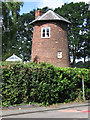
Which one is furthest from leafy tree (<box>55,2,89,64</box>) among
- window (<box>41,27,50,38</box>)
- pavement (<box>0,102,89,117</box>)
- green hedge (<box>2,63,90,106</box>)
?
pavement (<box>0,102,89,117</box>)

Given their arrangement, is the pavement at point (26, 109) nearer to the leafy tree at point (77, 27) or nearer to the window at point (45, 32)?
the window at point (45, 32)

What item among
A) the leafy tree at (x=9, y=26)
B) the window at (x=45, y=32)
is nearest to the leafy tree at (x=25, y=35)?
the leafy tree at (x=9, y=26)

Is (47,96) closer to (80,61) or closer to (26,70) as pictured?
(26,70)

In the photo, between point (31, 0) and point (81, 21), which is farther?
point (81, 21)

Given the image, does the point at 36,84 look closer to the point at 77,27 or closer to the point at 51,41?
the point at 51,41

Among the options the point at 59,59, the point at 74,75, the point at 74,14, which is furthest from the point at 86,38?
the point at 74,75

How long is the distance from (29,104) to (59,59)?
→ 1392cm

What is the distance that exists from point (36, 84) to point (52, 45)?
13009 millimetres

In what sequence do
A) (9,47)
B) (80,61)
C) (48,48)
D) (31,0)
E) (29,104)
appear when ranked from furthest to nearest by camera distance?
(80,61) → (9,47) → (48,48) → (29,104) → (31,0)

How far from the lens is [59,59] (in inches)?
1005

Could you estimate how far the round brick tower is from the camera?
25.1 metres

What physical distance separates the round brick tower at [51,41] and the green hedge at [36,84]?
33.2 ft

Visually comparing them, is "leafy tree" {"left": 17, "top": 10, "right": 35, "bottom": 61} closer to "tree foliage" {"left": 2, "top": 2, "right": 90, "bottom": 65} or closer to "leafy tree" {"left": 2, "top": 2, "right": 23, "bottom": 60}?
"tree foliage" {"left": 2, "top": 2, "right": 90, "bottom": 65}

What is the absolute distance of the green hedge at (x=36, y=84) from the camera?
1198 cm
